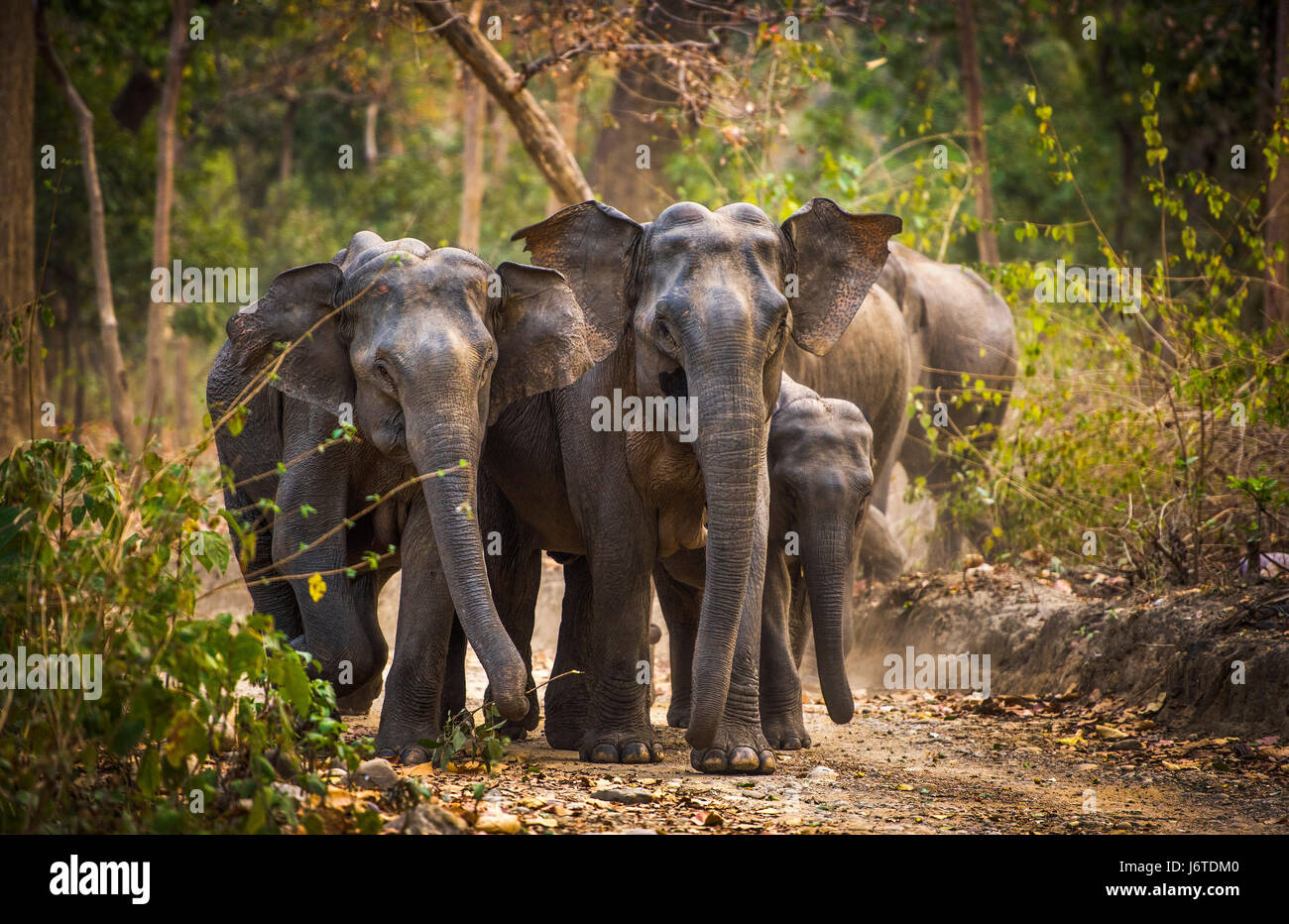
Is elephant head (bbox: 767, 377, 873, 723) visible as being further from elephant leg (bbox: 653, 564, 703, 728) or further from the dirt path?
elephant leg (bbox: 653, 564, 703, 728)

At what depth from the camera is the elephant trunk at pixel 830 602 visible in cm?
735

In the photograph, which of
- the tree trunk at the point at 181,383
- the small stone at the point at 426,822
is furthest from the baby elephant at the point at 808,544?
the tree trunk at the point at 181,383

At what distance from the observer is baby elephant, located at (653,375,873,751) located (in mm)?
7406

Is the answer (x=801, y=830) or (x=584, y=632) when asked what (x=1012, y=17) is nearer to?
(x=584, y=632)

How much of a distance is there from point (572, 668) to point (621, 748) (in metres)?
1.10

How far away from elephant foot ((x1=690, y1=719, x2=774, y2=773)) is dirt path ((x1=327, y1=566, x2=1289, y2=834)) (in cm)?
10

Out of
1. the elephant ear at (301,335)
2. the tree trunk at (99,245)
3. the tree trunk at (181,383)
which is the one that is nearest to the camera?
the elephant ear at (301,335)

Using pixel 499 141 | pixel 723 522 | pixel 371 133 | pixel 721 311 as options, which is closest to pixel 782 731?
pixel 723 522

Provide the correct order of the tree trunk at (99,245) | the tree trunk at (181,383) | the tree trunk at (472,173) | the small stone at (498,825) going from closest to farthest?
the small stone at (498,825) → the tree trunk at (99,245) → the tree trunk at (472,173) → the tree trunk at (181,383)

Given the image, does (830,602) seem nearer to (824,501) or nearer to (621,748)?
(824,501)

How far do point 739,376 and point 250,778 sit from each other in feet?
8.02

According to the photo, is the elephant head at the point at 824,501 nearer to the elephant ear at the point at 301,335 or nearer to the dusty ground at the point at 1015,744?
the dusty ground at the point at 1015,744

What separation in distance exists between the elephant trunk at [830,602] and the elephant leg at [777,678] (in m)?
0.15

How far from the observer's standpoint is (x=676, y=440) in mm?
6555
